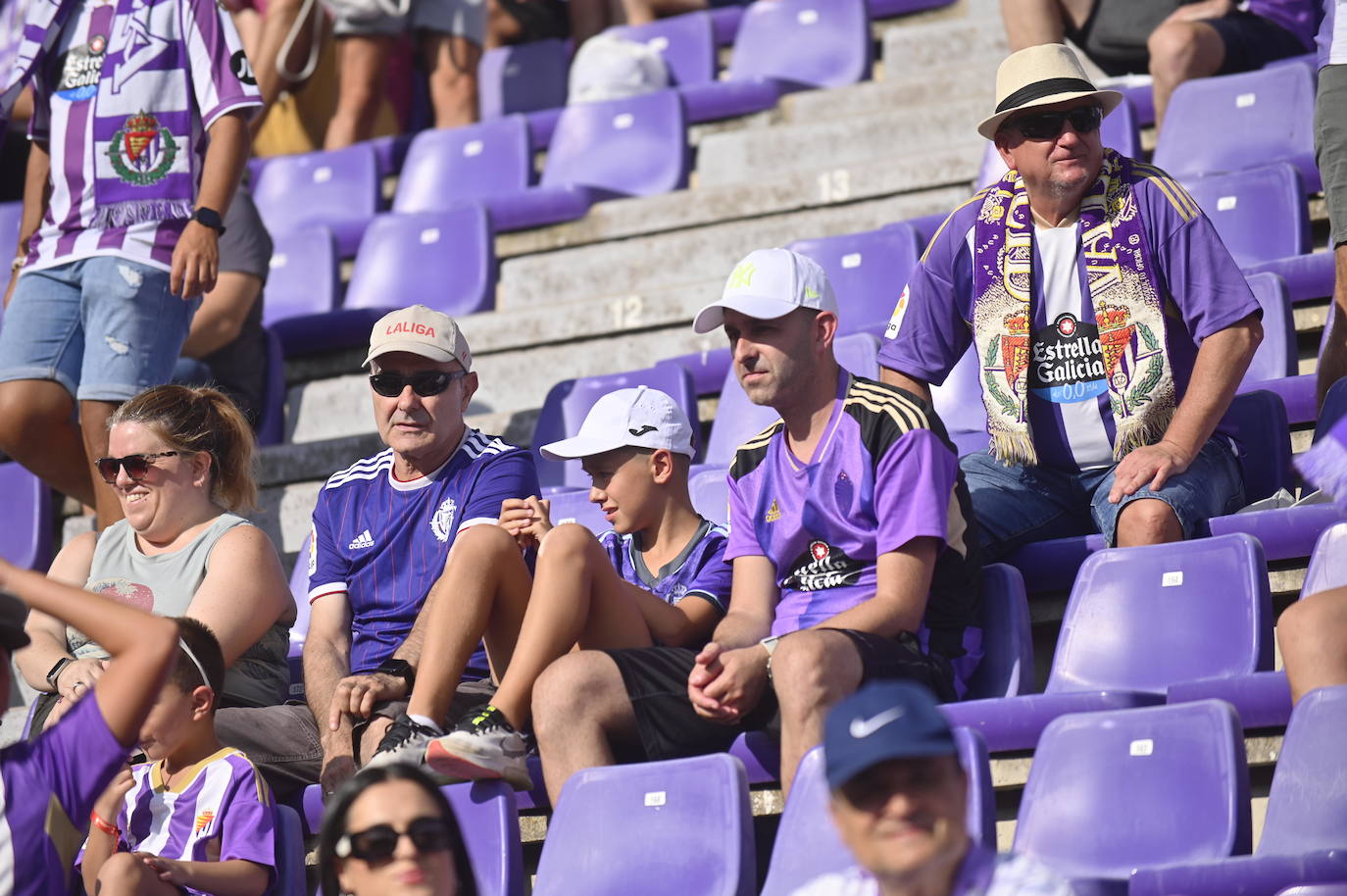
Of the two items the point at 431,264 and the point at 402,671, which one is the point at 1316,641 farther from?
the point at 431,264

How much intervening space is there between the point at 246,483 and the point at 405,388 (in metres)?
0.46

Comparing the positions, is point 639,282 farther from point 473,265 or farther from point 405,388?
point 405,388

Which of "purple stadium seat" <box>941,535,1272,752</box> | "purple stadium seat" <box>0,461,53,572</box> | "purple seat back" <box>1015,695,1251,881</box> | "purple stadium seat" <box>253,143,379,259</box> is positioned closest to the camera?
"purple seat back" <box>1015,695,1251,881</box>

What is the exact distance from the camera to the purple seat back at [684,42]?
736 cm

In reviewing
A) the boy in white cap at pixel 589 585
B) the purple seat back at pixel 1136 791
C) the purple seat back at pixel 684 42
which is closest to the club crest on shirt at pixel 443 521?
the boy in white cap at pixel 589 585

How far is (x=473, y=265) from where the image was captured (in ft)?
20.4

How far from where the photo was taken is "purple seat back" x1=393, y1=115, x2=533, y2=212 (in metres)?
6.88

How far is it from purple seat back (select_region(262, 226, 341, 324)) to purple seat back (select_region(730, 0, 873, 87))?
5.15 feet

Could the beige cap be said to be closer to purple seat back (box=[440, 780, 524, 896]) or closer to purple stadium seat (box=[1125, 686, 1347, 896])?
purple seat back (box=[440, 780, 524, 896])

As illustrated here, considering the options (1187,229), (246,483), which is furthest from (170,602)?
(1187,229)

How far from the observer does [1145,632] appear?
11.2 feet

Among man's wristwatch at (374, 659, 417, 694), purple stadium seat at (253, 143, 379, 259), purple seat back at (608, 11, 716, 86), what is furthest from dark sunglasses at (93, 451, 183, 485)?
purple seat back at (608, 11, 716, 86)

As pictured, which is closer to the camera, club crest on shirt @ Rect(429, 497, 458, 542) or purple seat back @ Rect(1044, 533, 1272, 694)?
purple seat back @ Rect(1044, 533, 1272, 694)

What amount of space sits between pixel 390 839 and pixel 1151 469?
5.98 ft
